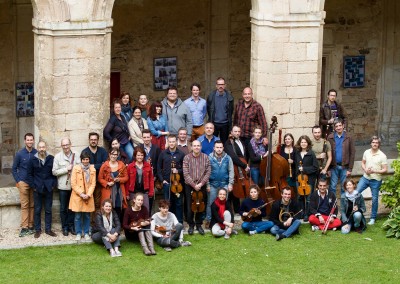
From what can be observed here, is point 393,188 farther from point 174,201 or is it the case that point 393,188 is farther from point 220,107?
point 174,201

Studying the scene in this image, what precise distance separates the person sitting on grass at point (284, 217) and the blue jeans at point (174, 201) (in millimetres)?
1501

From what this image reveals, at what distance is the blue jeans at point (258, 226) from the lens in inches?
870

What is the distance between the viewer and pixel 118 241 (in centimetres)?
2119

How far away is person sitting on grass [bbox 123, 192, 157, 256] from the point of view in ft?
69.6

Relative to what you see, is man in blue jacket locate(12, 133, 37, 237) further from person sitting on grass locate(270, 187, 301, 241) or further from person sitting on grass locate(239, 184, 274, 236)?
person sitting on grass locate(270, 187, 301, 241)

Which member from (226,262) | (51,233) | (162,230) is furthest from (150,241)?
(51,233)

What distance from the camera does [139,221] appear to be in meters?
21.3

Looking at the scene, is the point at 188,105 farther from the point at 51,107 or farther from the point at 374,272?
the point at 374,272

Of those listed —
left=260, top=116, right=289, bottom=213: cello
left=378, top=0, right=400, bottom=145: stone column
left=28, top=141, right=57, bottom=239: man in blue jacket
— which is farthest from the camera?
left=378, top=0, right=400, bottom=145: stone column

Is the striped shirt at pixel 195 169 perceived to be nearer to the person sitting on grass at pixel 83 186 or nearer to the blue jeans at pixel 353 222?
the person sitting on grass at pixel 83 186

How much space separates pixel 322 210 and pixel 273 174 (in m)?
1.01

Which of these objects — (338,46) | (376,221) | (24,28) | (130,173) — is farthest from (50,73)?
(338,46)

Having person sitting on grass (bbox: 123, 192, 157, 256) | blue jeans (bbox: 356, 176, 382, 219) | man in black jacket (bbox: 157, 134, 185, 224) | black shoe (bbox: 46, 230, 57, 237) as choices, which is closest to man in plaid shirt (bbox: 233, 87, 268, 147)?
man in black jacket (bbox: 157, 134, 185, 224)

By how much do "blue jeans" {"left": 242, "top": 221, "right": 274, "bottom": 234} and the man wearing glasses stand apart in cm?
279
